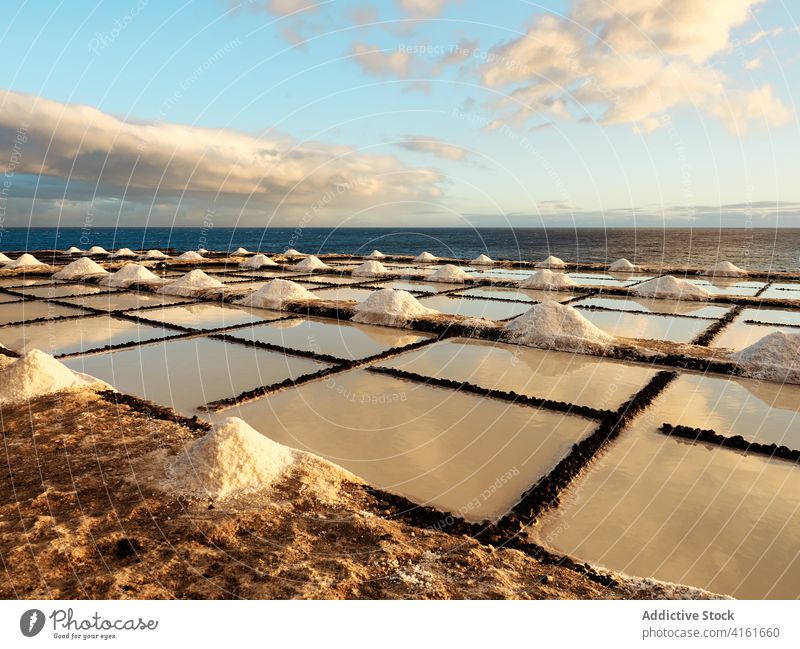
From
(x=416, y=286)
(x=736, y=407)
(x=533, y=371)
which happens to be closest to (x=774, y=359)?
(x=736, y=407)

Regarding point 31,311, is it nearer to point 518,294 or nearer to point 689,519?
point 518,294

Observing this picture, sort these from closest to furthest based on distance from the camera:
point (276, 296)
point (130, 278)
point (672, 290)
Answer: point (276, 296), point (672, 290), point (130, 278)

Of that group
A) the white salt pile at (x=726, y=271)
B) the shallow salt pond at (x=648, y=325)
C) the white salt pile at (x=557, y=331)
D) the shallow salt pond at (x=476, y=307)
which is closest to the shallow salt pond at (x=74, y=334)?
the shallow salt pond at (x=476, y=307)

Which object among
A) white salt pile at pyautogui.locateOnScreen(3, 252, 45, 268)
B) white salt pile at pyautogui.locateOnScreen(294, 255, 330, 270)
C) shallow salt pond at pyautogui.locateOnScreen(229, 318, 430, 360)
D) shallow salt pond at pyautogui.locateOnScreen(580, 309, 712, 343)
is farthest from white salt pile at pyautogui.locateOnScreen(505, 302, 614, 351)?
white salt pile at pyautogui.locateOnScreen(3, 252, 45, 268)

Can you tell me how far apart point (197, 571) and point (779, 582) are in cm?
519

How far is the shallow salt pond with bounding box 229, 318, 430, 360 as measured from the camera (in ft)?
38.9

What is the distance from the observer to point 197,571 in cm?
387

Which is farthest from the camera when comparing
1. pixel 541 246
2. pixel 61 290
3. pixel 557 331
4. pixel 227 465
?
pixel 541 246

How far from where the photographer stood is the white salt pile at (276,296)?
17250 millimetres

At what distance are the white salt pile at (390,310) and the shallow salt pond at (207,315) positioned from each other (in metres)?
3.09

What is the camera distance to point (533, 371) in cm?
1017

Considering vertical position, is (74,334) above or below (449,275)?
below

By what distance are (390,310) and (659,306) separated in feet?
37.3
